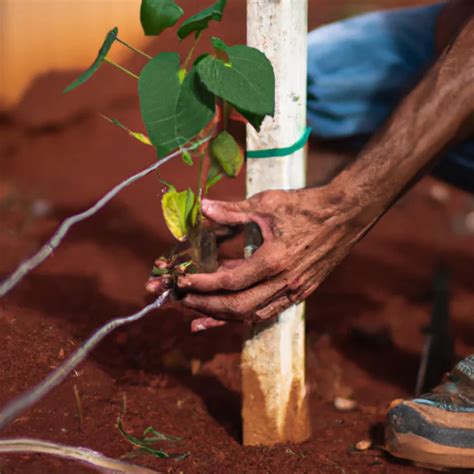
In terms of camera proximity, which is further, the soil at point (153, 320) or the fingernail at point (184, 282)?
the soil at point (153, 320)

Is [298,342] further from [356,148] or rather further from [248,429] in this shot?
[356,148]

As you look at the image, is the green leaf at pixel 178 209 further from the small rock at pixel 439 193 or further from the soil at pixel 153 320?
the small rock at pixel 439 193

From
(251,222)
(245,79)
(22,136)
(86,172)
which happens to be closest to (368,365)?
(251,222)

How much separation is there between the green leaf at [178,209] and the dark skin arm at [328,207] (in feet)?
0.11

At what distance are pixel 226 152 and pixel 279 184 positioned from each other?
103 millimetres

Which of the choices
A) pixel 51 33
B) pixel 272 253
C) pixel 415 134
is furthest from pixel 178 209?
pixel 51 33

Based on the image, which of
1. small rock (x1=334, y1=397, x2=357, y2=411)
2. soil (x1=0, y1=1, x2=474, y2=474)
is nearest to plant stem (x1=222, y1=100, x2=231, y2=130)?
soil (x1=0, y1=1, x2=474, y2=474)

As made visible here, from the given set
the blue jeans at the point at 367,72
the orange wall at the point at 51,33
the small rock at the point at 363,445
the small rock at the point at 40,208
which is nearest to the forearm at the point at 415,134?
the small rock at the point at 363,445

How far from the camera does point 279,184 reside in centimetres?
152

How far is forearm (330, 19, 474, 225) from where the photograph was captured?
58.9 inches

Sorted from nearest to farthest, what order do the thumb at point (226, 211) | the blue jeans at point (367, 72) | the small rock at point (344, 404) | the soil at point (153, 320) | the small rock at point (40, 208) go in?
the thumb at point (226, 211)
the soil at point (153, 320)
the small rock at point (344, 404)
the blue jeans at point (367, 72)
the small rock at point (40, 208)

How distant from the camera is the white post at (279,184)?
1464 millimetres

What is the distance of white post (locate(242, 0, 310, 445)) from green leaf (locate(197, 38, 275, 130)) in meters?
0.08

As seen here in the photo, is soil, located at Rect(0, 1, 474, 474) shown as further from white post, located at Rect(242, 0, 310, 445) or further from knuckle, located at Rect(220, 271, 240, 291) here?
knuckle, located at Rect(220, 271, 240, 291)
